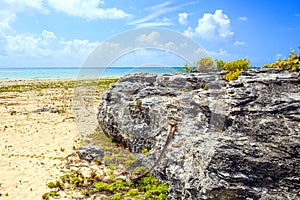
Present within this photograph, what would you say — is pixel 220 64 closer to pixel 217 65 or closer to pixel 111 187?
pixel 217 65

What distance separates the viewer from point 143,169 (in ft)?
38.6

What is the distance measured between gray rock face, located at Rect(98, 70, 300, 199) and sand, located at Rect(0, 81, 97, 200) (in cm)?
486

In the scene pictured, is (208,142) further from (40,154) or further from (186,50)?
(40,154)

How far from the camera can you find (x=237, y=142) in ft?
24.5

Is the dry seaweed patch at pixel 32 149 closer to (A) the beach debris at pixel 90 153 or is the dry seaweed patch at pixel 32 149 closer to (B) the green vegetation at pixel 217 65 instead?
(A) the beach debris at pixel 90 153

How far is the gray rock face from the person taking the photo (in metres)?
6.88

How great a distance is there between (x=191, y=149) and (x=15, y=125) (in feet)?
63.3

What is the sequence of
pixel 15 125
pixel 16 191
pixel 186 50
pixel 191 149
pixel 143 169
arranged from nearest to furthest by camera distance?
pixel 191 149
pixel 16 191
pixel 143 169
pixel 186 50
pixel 15 125

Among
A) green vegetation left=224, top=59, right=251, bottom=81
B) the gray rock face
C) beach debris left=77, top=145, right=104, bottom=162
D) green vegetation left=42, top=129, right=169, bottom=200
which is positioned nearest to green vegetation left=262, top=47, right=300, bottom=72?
the gray rock face

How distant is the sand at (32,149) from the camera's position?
1147cm

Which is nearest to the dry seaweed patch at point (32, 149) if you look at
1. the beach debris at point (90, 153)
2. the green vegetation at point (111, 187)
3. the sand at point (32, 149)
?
the sand at point (32, 149)

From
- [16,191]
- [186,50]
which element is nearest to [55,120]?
[16,191]

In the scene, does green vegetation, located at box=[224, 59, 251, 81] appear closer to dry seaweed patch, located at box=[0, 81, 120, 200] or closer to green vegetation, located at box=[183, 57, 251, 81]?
green vegetation, located at box=[183, 57, 251, 81]

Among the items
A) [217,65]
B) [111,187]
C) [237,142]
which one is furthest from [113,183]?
[217,65]
